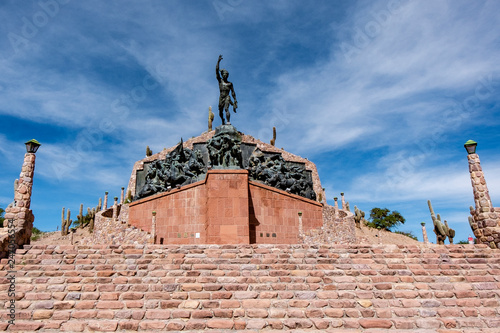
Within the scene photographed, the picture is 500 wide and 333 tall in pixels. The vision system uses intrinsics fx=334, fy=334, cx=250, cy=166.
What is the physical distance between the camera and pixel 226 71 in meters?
15.8

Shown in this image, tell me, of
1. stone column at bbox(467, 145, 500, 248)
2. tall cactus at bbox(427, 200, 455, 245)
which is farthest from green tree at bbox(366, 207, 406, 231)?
stone column at bbox(467, 145, 500, 248)

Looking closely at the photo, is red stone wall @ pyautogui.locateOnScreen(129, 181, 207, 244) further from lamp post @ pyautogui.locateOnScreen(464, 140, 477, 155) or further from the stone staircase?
lamp post @ pyautogui.locateOnScreen(464, 140, 477, 155)

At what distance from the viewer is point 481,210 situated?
9469mm

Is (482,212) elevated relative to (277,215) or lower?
lower

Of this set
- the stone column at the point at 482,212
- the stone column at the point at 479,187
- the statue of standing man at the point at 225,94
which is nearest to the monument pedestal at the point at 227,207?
the statue of standing man at the point at 225,94

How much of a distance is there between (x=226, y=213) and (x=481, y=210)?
8092mm

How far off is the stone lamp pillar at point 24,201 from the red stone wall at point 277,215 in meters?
7.55

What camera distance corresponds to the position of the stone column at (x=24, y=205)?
8.28m

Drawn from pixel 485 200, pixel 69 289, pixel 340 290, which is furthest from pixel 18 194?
pixel 485 200

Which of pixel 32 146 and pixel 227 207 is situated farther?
pixel 227 207

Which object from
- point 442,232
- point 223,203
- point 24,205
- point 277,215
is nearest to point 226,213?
point 223,203

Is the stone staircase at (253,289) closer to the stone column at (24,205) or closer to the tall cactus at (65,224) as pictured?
the stone column at (24,205)

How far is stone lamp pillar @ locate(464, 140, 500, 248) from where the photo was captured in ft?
29.4

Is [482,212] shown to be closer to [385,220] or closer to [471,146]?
[471,146]
